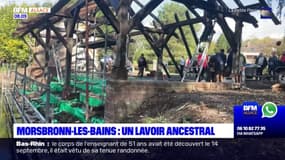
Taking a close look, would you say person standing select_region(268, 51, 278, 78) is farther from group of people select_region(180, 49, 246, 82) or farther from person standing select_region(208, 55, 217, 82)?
person standing select_region(208, 55, 217, 82)

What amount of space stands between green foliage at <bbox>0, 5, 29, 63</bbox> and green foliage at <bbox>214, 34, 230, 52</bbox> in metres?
3.09

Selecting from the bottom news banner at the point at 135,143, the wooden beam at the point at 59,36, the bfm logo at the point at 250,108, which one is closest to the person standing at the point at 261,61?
the bfm logo at the point at 250,108

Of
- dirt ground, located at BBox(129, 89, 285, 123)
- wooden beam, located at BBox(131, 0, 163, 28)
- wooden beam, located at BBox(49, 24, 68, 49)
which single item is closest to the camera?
dirt ground, located at BBox(129, 89, 285, 123)

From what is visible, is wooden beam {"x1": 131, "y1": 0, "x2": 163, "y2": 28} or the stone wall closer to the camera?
the stone wall

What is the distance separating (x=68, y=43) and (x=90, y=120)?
6.18ft

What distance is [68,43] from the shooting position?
5.96 metres

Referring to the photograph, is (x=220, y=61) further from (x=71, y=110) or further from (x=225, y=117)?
(x=71, y=110)

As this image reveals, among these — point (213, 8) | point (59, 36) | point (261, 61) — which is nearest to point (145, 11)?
point (59, 36)

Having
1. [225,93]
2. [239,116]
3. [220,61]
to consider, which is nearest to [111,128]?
[239,116]

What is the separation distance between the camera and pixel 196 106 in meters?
4.86

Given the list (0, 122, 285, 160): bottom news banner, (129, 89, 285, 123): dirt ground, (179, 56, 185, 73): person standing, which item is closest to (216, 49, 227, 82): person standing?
(179, 56, 185, 73): person standing

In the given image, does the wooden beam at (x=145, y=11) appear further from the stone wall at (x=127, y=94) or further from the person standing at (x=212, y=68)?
the person standing at (x=212, y=68)

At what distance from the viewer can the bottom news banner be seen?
4.11 metres

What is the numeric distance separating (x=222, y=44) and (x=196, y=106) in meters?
2.08
